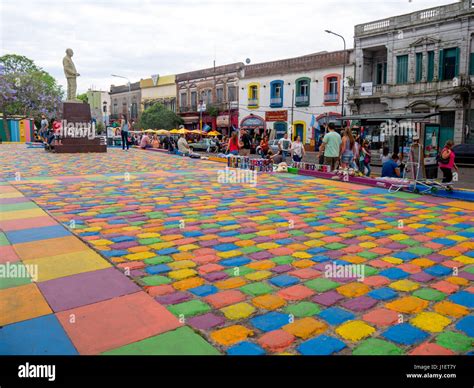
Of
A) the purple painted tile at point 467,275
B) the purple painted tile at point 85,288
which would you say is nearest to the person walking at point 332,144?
the purple painted tile at point 467,275

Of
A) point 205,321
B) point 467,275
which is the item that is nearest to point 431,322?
point 467,275

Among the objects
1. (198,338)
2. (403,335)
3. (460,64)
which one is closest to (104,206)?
(198,338)

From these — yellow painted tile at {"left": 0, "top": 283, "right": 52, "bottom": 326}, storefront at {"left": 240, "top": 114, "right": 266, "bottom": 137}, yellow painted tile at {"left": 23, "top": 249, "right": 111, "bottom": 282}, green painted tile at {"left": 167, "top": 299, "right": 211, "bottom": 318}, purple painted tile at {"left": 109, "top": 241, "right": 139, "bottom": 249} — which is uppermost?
storefront at {"left": 240, "top": 114, "right": 266, "bottom": 137}

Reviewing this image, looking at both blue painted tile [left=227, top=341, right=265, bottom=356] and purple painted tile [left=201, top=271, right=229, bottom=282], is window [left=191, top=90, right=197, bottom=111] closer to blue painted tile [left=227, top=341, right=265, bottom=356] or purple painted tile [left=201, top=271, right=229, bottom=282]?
purple painted tile [left=201, top=271, right=229, bottom=282]

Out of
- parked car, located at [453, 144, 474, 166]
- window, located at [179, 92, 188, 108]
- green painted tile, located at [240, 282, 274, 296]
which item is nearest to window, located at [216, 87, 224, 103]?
window, located at [179, 92, 188, 108]

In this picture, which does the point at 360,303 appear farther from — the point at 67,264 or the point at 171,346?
the point at 67,264

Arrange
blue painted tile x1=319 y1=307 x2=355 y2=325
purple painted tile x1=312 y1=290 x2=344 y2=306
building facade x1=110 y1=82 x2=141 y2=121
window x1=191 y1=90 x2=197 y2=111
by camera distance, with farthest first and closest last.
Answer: building facade x1=110 y1=82 x2=141 y2=121
window x1=191 y1=90 x2=197 y2=111
purple painted tile x1=312 y1=290 x2=344 y2=306
blue painted tile x1=319 y1=307 x2=355 y2=325

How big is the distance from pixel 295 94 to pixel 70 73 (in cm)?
2012

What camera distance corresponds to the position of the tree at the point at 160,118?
163 ft

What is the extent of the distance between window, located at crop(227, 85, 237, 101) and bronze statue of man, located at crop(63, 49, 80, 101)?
22420 millimetres

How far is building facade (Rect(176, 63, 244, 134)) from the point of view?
1726 inches

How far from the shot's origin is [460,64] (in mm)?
26172

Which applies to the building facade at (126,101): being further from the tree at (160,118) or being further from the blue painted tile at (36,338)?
the blue painted tile at (36,338)
